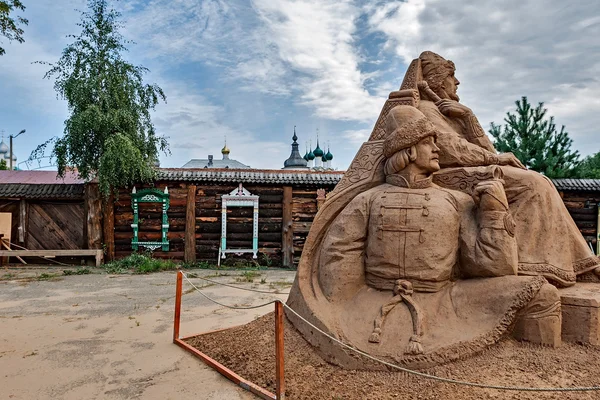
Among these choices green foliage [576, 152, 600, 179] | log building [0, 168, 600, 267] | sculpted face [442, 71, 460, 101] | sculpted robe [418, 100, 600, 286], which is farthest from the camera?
green foliage [576, 152, 600, 179]

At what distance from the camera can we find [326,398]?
114 inches

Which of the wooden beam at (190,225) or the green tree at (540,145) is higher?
the green tree at (540,145)

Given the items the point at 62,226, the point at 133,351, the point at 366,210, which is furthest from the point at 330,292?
the point at 62,226

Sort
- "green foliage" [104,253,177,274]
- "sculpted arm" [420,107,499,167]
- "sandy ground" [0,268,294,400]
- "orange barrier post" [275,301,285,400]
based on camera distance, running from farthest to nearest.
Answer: "green foliage" [104,253,177,274]
"sculpted arm" [420,107,499,167]
"sandy ground" [0,268,294,400]
"orange barrier post" [275,301,285,400]

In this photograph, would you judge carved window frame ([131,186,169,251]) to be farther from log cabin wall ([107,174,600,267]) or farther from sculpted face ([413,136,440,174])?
sculpted face ([413,136,440,174])

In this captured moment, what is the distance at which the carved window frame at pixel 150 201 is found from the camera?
10.9 m

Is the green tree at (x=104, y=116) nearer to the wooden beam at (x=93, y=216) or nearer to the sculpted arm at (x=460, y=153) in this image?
the wooden beam at (x=93, y=216)

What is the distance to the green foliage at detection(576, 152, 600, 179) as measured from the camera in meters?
13.7

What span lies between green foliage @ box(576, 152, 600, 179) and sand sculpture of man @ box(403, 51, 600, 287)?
11.6 meters

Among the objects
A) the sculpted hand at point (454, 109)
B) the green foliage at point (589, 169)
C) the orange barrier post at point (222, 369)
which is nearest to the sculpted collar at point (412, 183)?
the sculpted hand at point (454, 109)

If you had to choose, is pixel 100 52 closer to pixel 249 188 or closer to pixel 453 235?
pixel 249 188

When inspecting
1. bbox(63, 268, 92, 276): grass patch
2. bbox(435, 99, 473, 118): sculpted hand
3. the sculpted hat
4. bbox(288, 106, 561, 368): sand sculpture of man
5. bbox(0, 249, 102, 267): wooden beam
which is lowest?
bbox(63, 268, 92, 276): grass patch

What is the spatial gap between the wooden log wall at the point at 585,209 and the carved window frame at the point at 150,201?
10.0 meters

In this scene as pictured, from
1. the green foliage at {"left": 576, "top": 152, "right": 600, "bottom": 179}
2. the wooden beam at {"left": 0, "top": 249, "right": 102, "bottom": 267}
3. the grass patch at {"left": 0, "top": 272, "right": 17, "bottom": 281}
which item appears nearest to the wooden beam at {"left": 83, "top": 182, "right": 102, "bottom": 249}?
the wooden beam at {"left": 0, "top": 249, "right": 102, "bottom": 267}
